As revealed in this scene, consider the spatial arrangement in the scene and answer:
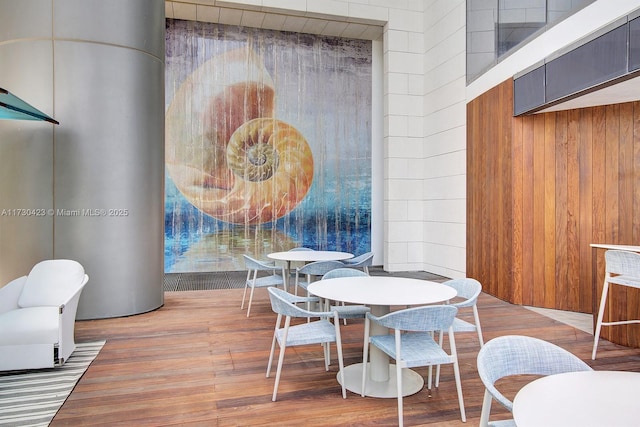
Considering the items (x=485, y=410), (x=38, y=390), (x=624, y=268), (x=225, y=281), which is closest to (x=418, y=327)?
(x=485, y=410)

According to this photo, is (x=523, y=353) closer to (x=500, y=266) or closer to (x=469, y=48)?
(x=500, y=266)

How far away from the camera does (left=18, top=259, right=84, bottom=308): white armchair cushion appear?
163 inches

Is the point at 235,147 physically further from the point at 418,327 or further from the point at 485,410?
the point at 485,410

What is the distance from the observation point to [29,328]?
358 cm

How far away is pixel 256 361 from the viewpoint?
3.90 metres

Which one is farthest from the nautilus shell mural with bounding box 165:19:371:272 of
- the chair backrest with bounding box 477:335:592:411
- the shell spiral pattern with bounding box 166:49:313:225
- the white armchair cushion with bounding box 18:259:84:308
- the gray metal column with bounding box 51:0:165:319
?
the chair backrest with bounding box 477:335:592:411

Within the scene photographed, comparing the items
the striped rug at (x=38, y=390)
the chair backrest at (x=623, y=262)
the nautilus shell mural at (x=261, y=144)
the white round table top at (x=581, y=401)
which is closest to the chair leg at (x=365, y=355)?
the white round table top at (x=581, y=401)

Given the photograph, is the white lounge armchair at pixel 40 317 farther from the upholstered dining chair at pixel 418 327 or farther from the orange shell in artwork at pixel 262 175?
the orange shell in artwork at pixel 262 175

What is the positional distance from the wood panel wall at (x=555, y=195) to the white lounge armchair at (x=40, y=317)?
528 cm

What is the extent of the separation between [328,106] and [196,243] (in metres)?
3.93

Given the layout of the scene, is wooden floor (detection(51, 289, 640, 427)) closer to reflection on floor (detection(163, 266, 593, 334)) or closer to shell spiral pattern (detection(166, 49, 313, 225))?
reflection on floor (detection(163, 266, 593, 334))

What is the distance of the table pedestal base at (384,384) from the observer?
3211mm

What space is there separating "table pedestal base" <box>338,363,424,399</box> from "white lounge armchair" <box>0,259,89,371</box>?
7.64 ft

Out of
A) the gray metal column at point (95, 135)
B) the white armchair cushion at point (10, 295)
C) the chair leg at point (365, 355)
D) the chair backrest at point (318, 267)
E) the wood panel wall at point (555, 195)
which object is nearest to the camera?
the chair leg at point (365, 355)
